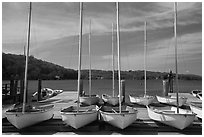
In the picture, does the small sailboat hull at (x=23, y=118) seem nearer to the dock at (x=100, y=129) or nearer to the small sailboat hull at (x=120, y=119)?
the dock at (x=100, y=129)

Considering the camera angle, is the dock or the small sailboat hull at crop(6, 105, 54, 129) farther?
the dock

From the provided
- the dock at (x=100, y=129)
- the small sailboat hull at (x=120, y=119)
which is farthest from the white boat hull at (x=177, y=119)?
the small sailboat hull at (x=120, y=119)

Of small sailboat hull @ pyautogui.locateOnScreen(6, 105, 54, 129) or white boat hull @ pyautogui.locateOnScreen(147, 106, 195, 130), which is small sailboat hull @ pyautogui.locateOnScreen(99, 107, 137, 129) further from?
small sailboat hull @ pyautogui.locateOnScreen(6, 105, 54, 129)

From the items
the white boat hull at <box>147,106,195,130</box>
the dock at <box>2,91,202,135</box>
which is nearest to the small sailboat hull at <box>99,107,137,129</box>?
the dock at <box>2,91,202,135</box>

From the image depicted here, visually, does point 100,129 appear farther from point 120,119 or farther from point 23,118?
point 23,118

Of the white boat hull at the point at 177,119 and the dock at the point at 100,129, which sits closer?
the white boat hull at the point at 177,119

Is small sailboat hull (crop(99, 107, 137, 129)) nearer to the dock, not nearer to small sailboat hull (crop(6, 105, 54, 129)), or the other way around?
the dock

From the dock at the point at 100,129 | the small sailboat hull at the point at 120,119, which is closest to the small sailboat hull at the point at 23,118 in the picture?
the dock at the point at 100,129

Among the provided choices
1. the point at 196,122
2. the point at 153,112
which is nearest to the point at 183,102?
the point at 196,122

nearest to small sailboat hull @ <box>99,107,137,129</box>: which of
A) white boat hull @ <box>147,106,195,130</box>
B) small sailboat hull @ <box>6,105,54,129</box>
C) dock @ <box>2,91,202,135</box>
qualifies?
dock @ <box>2,91,202,135</box>

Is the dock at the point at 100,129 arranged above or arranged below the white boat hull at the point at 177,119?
below

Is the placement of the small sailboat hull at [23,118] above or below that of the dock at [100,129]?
above

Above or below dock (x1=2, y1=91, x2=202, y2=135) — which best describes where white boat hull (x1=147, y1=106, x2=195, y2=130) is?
above

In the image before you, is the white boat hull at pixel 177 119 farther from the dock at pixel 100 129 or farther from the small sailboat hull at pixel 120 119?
the small sailboat hull at pixel 120 119
